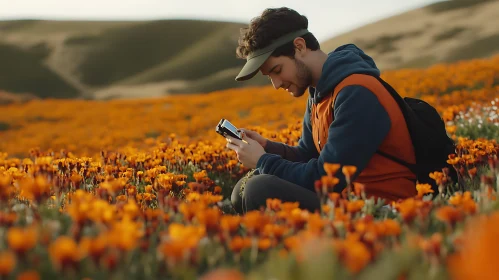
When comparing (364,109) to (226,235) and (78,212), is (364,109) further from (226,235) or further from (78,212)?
(78,212)

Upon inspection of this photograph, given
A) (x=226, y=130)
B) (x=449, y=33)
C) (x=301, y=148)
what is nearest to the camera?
(x=226, y=130)

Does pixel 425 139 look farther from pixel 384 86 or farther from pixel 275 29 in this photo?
pixel 275 29

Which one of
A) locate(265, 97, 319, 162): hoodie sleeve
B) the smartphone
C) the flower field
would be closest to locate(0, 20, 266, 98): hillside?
locate(265, 97, 319, 162): hoodie sleeve

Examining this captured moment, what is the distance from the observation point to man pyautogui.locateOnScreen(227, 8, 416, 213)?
3953 mm

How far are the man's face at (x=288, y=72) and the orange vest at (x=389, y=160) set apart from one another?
10.8 inches

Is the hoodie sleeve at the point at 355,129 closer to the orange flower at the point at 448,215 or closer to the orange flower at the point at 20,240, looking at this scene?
the orange flower at the point at 448,215

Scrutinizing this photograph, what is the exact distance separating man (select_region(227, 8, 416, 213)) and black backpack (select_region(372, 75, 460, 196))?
57mm

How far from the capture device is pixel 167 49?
194 ft

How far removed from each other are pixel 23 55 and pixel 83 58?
566 centimetres

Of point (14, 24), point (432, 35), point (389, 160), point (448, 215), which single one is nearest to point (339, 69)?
point (389, 160)

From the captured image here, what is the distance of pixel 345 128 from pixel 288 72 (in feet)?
2.41

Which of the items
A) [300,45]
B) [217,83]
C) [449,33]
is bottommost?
[217,83]

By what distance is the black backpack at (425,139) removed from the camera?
4.25m

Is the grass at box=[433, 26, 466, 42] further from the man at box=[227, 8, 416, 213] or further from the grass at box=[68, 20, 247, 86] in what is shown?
the man at box=[227, 8, 416, 213]
